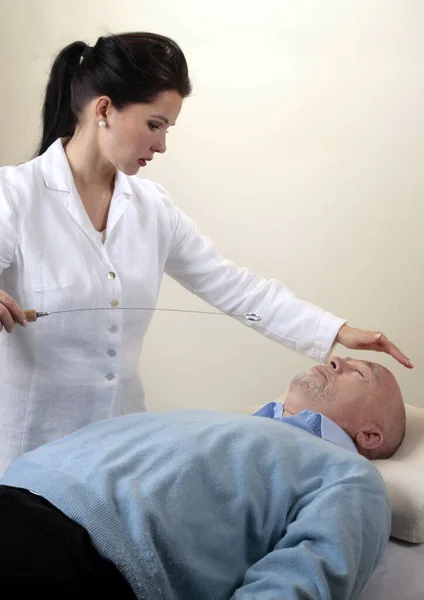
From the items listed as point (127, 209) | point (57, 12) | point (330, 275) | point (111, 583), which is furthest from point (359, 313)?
point (111, 583)

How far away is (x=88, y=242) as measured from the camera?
190cm

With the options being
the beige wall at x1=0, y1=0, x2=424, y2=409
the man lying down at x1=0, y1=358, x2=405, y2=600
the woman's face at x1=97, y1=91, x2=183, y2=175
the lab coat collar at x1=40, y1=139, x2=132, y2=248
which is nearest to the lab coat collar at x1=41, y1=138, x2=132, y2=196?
the lab coat collar at x1=40, y1=139, x2=132, y2=248

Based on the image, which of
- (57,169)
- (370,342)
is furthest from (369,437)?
(57,169)

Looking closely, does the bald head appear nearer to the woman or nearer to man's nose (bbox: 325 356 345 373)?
man's nose (bbox: 325 356 345 373)

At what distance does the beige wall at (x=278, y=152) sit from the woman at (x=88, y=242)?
3.42ft

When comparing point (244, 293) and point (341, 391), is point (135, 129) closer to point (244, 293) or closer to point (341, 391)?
point (244, 293)

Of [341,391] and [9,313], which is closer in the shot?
[9,313]

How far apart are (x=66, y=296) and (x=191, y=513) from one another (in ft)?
2.30

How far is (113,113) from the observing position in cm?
183

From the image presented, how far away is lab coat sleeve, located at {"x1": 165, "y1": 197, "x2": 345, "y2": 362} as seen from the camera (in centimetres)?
209

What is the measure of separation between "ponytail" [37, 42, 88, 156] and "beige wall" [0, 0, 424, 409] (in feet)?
4.22

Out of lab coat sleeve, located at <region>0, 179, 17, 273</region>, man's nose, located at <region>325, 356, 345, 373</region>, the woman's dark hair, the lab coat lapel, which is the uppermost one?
the woman's dark hair

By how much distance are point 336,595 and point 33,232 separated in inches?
41.1

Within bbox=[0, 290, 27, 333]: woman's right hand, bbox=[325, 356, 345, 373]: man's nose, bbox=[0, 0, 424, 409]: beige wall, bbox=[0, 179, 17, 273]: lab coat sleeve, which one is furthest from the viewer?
bbox=[0, 0, 424, 409]: beige wall
